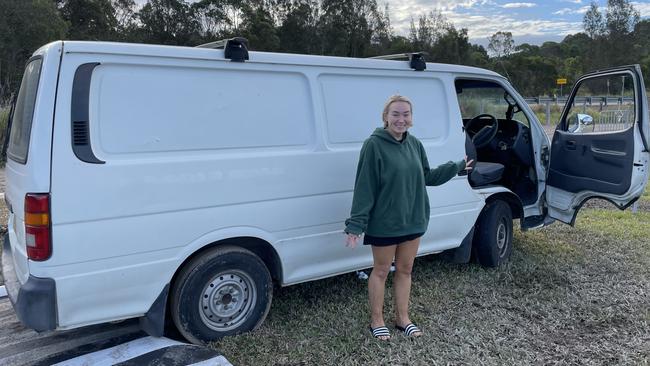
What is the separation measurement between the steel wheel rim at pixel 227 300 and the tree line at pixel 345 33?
34.2 metres

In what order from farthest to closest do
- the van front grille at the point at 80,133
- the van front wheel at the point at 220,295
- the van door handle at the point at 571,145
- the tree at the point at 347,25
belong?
the tree at the point at 347,25, the van door handle at the point at 571,145, the van front wheel at the point at 220,295, the van front grille at the point at 80,133

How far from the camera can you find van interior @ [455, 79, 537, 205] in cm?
579

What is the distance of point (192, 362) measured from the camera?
3.36m

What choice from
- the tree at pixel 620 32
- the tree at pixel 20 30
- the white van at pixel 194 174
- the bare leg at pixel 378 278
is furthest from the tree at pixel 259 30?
the bare leg at pixel 378 278

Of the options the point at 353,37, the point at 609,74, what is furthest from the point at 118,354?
the point at 353,37

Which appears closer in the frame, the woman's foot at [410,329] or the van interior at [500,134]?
the woman's foot at [410,329]

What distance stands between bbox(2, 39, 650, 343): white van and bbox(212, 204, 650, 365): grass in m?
0.36

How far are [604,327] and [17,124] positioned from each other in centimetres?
455

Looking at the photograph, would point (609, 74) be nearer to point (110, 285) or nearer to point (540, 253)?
point (540, 253)

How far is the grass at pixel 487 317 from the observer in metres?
3.64

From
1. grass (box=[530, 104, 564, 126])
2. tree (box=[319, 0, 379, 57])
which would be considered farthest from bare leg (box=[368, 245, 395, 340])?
tree (box=[319, 0, 379, 57])

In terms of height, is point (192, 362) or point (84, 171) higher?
point (84, 171)

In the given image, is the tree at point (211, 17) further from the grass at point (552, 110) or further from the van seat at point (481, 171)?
the van seat at point (481, 171)

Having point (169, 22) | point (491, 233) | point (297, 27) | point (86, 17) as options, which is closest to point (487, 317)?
point (491, 233)
